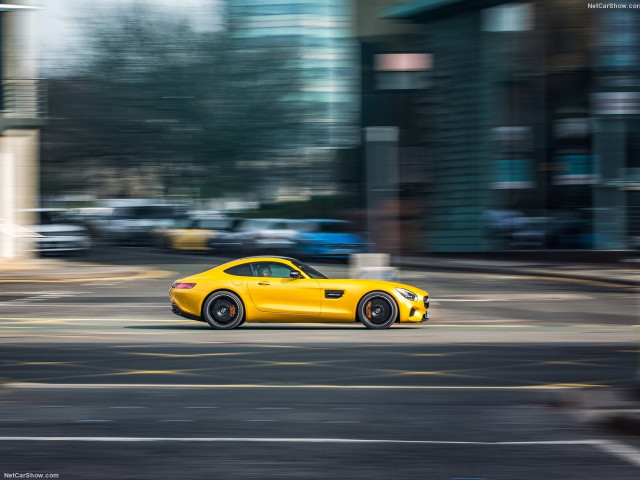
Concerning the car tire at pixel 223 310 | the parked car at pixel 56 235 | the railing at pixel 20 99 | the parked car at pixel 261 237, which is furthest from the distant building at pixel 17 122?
the car tire at pixel 223 310

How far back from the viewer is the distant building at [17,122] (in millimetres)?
33312

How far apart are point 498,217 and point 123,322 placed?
2083 cm

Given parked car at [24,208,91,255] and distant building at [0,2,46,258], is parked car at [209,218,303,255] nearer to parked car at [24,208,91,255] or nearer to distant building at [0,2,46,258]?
parked car at [24,208,91,255]

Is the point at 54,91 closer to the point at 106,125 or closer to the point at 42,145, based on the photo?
the point at 106,125

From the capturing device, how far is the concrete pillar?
1325 inches

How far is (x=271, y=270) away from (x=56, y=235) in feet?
72.9

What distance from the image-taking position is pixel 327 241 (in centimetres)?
3338

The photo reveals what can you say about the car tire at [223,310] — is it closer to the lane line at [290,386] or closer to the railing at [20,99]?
the lane line at [290,386]

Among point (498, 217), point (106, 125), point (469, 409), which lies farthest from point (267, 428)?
point (106, 125)

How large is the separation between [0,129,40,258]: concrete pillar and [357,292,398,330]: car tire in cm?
2101

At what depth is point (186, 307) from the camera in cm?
1520

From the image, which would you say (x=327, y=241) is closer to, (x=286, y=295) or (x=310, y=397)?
(x=286, y=295)

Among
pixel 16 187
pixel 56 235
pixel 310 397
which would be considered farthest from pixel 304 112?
pixel 310 397

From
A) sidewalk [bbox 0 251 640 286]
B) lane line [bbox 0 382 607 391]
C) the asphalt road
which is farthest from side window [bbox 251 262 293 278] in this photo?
sidewalk [bbox 0 251 640 286]
